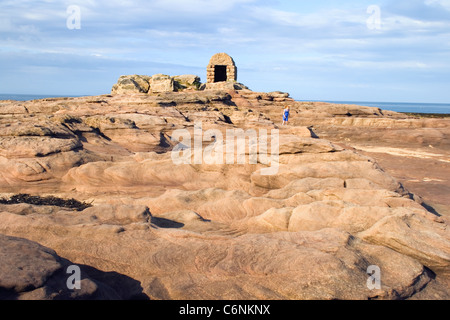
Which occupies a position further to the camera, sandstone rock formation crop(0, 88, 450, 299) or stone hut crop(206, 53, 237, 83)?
stone hut crop(206, 53, 237, 83)

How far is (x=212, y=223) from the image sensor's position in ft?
29.6

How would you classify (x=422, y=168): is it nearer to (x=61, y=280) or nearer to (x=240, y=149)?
(x=240, y=149)

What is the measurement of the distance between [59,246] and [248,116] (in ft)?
78.5

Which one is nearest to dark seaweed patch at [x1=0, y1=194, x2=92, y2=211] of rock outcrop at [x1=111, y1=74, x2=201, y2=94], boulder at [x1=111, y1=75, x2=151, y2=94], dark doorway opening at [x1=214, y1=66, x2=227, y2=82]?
rock outcrop at [x1=111, y1=74, x2=201, y2=94]

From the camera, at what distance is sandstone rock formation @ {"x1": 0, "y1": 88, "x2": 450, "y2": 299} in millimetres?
5559

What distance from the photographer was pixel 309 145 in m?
12.8

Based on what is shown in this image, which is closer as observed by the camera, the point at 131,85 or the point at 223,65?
the point at 131,85

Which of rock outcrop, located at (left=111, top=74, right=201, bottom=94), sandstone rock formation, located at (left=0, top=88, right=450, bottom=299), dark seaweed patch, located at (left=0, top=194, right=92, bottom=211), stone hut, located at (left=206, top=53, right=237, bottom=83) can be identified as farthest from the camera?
stone hut, located at (left=206, top=53, right=237, bottom=83)

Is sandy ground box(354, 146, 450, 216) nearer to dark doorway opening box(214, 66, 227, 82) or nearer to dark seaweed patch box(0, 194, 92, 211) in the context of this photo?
dark seaweed patch box(0, 194, 92, 211)

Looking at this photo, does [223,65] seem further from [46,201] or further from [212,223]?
[212,223]

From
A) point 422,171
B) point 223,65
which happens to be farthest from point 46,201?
point 223,65

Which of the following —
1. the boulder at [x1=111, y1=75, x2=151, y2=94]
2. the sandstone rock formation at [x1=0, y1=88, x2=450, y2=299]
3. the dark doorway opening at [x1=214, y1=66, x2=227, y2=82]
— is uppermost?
the dark doorway opening at [x1=214, y1=66, x2=227, y2=82]
